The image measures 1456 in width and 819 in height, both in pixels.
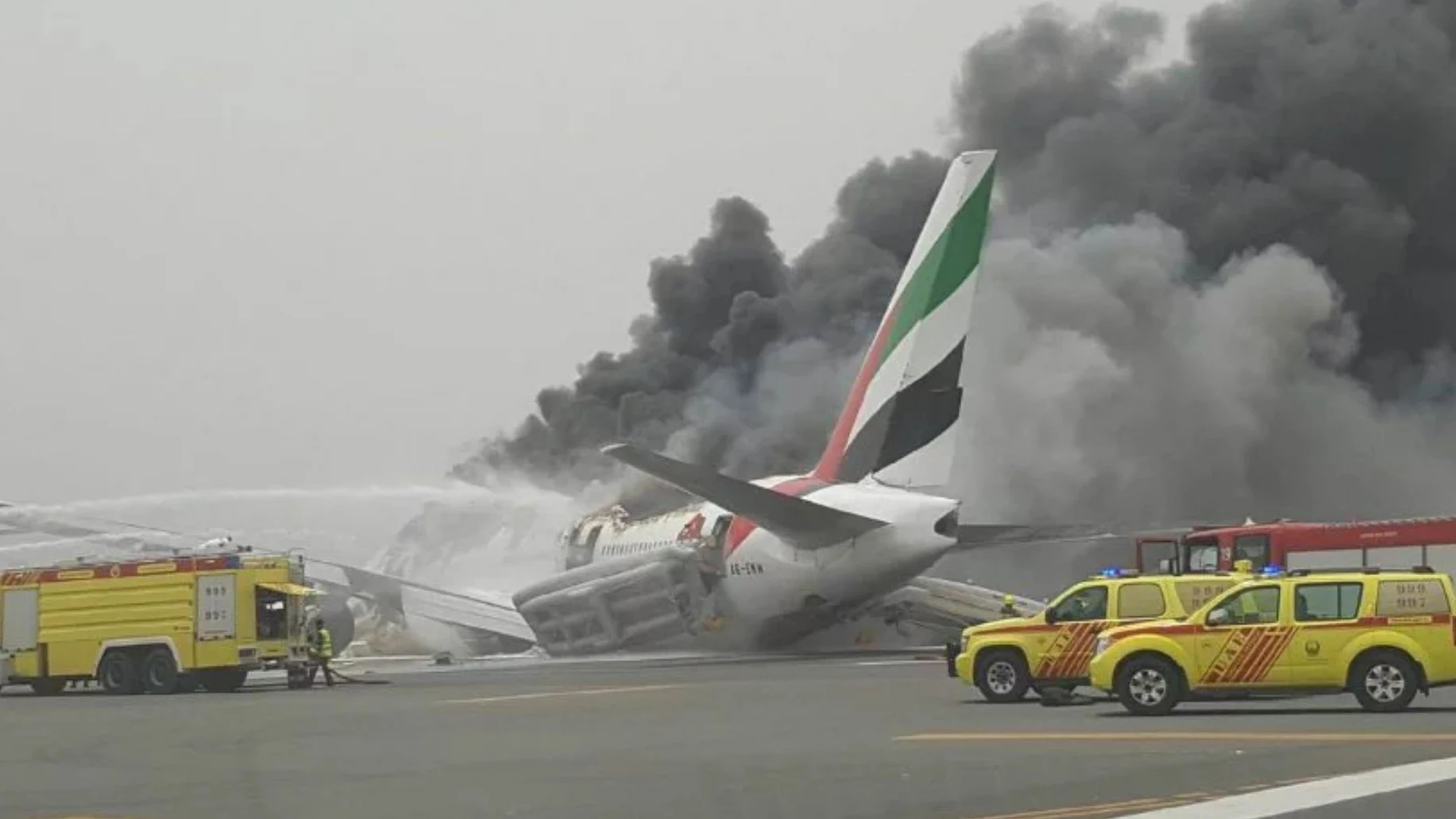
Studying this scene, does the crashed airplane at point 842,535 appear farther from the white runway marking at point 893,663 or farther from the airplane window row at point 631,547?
the white runway marking at point 893,663

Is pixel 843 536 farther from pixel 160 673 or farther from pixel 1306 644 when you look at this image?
pixel 1306 644

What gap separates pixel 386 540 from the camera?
54.4 meters

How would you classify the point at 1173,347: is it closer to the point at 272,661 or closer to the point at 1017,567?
the point at 1017,567

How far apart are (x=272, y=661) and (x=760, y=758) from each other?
19836 millimetres

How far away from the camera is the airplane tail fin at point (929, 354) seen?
1764 inches

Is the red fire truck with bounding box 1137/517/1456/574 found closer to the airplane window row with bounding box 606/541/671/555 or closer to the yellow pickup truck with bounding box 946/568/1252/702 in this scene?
the airplane window row with bounding box 606/541/671/555

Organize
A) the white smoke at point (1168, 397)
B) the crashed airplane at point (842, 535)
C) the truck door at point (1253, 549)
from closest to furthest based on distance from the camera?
the crashed airplane at point (842, 535), the truck door at point (1253, 549), the white smoke at point (1168, 397)

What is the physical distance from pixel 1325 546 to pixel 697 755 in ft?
89.0

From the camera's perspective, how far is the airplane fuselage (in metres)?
42.1

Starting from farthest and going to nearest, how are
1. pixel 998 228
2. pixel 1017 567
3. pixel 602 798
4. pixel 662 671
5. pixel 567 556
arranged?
pixel 998 228
pixel 1017 567
pixel 567 556
pixel 662 671
pixel 602 798

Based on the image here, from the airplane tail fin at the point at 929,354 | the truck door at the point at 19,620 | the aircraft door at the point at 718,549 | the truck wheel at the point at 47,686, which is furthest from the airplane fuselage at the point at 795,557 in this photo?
the truck door at the point at 19,620

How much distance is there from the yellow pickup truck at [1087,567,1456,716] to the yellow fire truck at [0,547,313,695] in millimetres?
18160

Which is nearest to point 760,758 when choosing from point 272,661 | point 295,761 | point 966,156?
point 295,761

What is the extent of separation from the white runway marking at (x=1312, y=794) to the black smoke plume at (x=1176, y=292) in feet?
132
